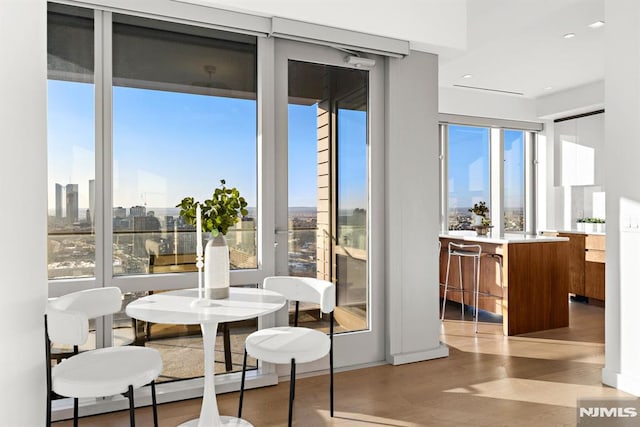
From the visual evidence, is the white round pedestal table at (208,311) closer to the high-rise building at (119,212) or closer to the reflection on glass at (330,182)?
the high-rise building at (119,212)

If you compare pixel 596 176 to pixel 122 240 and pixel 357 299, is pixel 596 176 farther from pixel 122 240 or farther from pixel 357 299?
pixel 122 240

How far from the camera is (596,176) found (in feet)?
19.6

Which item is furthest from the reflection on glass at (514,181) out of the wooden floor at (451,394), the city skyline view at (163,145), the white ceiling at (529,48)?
the city skyline view at (163,145)

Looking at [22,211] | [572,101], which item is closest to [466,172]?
[572,101]

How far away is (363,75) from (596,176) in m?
4.24

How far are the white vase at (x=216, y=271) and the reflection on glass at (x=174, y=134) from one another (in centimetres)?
68

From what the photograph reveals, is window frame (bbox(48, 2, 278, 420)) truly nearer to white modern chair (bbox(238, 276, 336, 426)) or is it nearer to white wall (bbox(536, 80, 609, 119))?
white modern chair (bbox(238, 276, 336, 426))

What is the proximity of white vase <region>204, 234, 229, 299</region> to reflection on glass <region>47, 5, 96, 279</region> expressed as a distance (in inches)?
33.8

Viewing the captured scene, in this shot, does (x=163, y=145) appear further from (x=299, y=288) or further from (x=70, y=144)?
(x=299, y=288)

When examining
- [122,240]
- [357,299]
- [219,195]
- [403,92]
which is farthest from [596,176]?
[122,240]

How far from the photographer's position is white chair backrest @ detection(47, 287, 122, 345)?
1.75 m

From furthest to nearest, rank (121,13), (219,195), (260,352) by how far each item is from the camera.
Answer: (121,13)
(219,195)
(260,352)

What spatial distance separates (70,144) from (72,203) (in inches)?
13.7

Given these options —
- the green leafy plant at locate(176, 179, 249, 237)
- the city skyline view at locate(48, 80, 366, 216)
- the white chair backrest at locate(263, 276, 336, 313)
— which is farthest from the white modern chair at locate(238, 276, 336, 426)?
the city skyline view at locate(48, 80, 366, 216)
